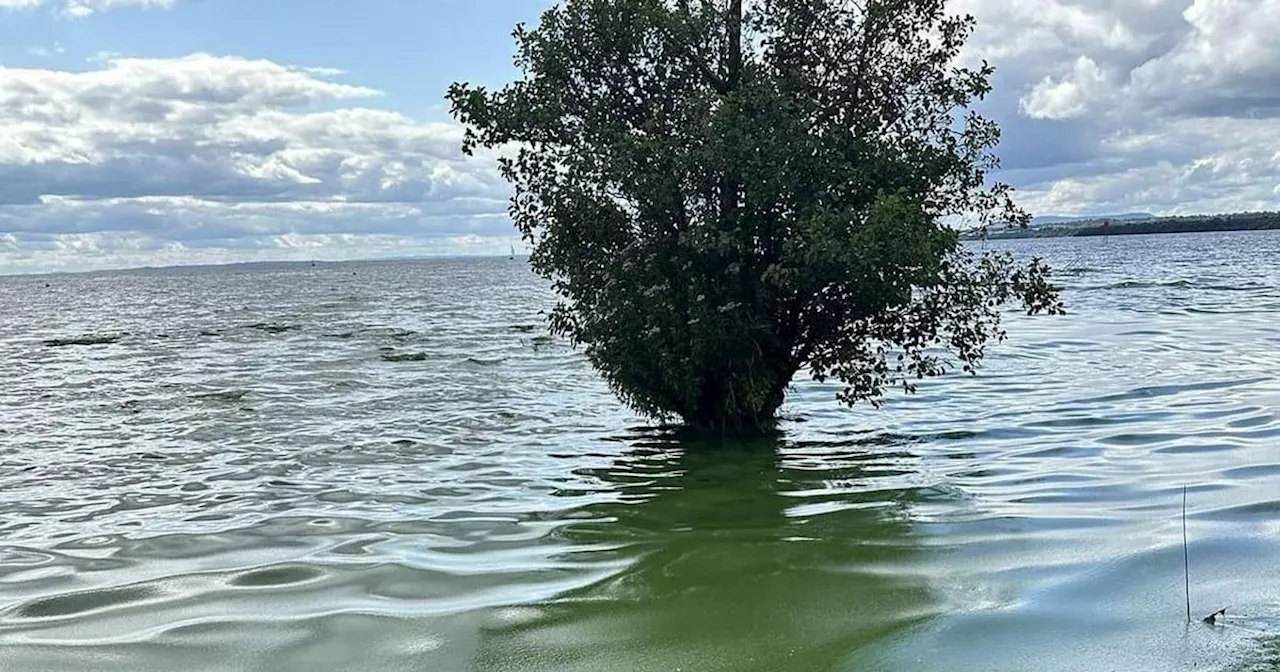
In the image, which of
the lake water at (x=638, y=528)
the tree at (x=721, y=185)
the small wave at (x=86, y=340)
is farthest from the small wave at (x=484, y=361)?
the small wave at (x=86, y=340)

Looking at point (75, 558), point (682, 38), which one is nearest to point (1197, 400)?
point (682, 38)

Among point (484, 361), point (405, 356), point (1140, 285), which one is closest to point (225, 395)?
point (484, 361)

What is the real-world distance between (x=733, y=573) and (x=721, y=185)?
24.1 ft

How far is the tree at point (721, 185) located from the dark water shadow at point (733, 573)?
193 centimetres

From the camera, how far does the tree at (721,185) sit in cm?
1480

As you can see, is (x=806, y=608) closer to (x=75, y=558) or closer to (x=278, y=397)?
(x=75, y=558)

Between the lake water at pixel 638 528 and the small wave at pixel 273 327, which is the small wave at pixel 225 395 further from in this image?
the small wave at pixel 273 327

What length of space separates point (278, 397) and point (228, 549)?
1429 centimetres

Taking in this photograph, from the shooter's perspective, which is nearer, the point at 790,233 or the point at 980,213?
the point at 790,233

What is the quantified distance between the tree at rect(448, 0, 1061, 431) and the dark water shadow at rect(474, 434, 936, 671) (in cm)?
193

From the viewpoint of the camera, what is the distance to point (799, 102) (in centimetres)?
1498

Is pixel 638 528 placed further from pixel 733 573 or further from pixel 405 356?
pixel 405 356

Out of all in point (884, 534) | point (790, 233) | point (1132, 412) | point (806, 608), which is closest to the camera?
point (806, 608)

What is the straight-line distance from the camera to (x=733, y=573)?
29.8 feet
